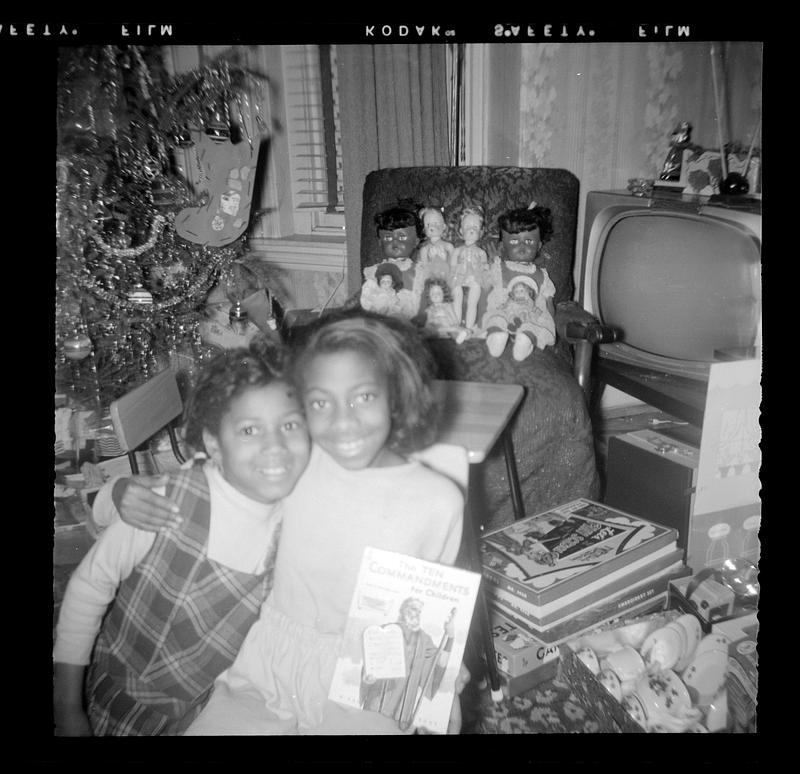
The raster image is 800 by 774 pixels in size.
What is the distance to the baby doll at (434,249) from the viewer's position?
142 cm

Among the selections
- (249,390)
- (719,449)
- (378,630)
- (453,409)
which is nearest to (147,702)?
(378,630)

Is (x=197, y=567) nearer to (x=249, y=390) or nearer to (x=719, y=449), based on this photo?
(x=249, y=390)

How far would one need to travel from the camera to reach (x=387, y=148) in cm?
164

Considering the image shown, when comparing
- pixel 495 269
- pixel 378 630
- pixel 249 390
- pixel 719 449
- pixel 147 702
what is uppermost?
pixel 495 269

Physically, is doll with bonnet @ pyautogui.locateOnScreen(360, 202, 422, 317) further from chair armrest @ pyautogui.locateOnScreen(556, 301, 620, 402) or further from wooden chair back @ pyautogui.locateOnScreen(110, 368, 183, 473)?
wooden chair back @ pyautogui.locateOnScreen(110, 368, 183, 473)

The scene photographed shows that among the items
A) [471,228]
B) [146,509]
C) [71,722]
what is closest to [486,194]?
[471,228]

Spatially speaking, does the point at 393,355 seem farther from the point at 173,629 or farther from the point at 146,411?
the point at 173,629

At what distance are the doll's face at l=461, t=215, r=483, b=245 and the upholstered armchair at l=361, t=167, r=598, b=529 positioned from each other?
6 centimetres

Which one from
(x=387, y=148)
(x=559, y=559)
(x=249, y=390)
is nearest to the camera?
(x=249, y=390)

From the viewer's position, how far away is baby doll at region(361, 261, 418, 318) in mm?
1289

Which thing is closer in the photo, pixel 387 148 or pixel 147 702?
pixel 147 702

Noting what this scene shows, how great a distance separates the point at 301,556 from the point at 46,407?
0.34 metres

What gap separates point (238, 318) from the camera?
91 centimetres

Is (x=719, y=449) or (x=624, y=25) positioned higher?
(x=624, y=25)
